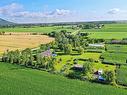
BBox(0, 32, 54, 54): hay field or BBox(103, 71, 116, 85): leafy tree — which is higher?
BBox(103, 71, 116, 85): leafy tree

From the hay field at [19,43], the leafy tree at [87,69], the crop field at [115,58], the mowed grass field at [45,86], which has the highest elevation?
the leafy tree at [87,69]

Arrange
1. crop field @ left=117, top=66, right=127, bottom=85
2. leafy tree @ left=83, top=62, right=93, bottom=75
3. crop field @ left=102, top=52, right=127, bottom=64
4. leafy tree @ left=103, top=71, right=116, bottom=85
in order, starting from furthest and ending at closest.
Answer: crop field @ left=102, top=52, right=127, bottom=64 → leafy tree @ left=83, top=62, right=93, bottom=75 → crop field @ left=117, top=66, right=127, bottom=85 → leafy tree @ left=103, top=71, right=116, bottom=85

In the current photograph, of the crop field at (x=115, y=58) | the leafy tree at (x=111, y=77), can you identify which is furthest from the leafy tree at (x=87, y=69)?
the crop field at (x=115, y=58)

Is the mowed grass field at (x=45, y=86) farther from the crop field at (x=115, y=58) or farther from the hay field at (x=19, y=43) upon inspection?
the hay field at (x=19, y=43)

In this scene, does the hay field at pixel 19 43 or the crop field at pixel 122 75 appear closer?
the crop field at pixel 122 75

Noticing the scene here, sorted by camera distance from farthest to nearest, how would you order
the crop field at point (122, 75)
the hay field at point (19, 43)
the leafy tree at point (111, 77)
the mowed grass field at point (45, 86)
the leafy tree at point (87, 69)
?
the hay field at point (19, 43) < the leafy tree at point (87, 69) < the crop field at point (122, 75) < the leafy tree at point (111, 77) < the mowed grass field at point (45, 86)

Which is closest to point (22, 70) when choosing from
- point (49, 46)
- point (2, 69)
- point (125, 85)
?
point (2, 69)

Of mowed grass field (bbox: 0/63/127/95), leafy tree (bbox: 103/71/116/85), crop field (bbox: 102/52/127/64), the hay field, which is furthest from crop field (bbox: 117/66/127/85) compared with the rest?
the hay field

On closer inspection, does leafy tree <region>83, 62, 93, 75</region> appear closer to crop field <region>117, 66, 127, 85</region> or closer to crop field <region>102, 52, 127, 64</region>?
crop field <region>117, 66, 127, 85</region>
